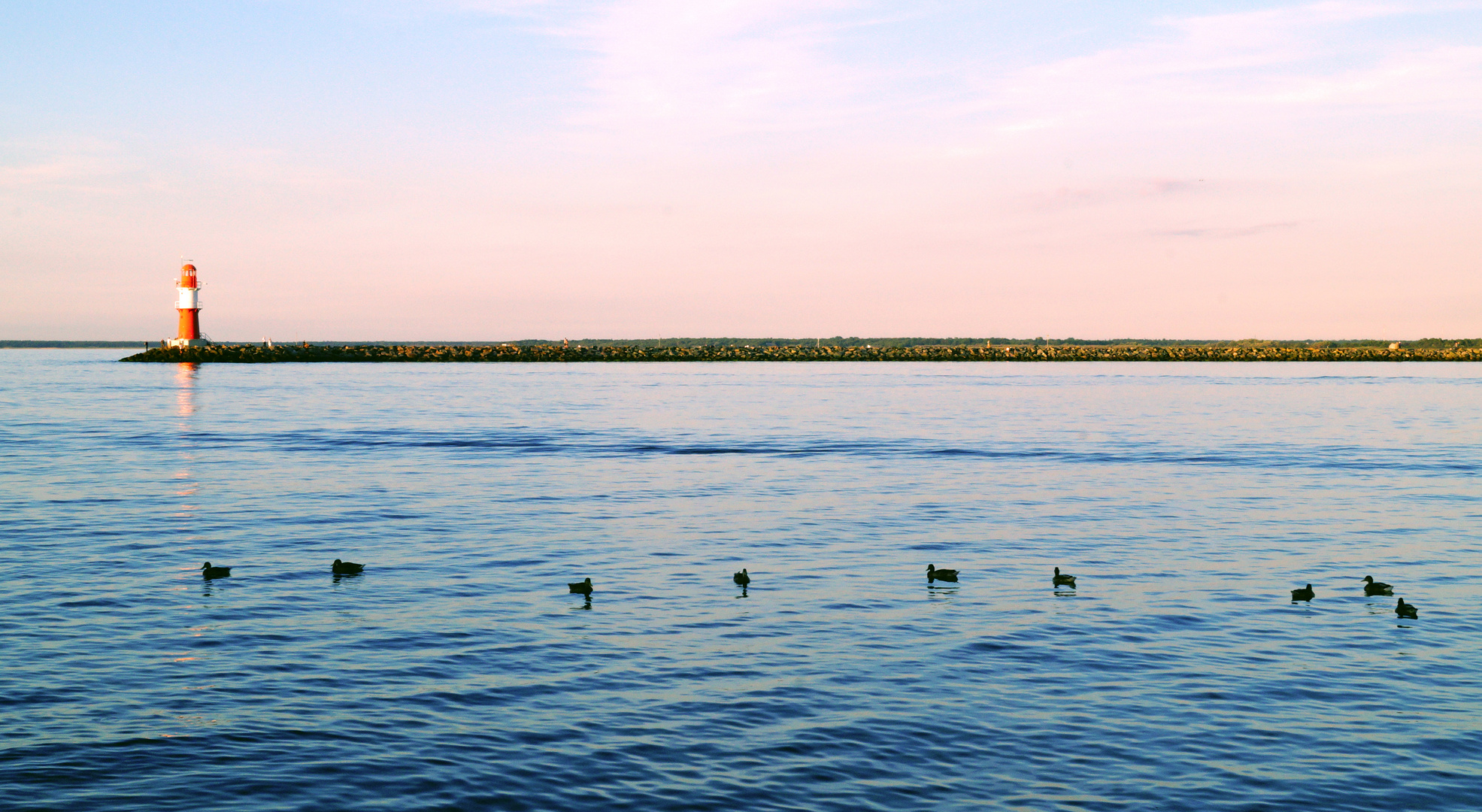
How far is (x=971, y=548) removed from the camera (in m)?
23.9

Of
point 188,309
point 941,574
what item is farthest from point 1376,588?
point 188,309

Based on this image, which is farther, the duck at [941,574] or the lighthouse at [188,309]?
the lighthouse at [188,309]

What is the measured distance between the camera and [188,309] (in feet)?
446

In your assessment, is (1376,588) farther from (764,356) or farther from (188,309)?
(764,356)

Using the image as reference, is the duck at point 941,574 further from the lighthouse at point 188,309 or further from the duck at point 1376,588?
the lighthouse at point 188,309

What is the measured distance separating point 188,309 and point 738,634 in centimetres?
13686

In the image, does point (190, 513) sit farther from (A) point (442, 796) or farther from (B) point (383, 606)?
(A) point (442, 796)

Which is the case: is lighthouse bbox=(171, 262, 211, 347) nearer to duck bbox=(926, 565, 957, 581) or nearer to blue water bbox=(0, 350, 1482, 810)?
blue water bbox=(0, 350, 1482, 810)

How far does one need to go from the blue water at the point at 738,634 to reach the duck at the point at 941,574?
25cm

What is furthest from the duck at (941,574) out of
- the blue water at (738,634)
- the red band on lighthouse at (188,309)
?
the red band on lighthouse at (188,309)

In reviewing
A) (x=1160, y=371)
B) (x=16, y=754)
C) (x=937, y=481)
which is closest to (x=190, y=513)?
(x=16, y=754)

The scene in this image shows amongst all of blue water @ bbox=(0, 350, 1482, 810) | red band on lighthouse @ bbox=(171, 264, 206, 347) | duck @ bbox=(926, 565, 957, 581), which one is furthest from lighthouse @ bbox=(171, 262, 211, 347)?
duck @ bbox=(926, 565, 957, 581)

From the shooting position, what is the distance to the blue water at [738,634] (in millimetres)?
11023

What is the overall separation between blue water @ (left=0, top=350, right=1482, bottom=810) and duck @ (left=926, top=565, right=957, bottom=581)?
0.82 feet
